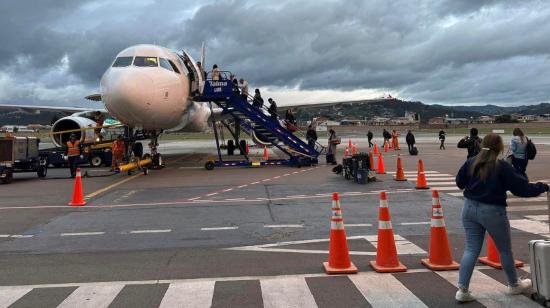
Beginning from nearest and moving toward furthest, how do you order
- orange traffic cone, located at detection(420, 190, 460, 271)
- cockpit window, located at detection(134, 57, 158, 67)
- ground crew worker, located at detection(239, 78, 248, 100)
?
orange traffic cone, located at detection(420, 190, 460, 271)
cockpit window, located at detection(134, 57, 158, 67)
ground crew worker, located at detection(239, 78, 248, 100)

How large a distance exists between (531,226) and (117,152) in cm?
1534

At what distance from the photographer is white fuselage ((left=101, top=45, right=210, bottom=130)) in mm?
16328

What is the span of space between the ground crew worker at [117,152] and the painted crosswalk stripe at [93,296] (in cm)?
1436

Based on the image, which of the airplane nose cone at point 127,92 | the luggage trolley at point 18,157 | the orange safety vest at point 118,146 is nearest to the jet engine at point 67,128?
the luggage trolley at point 18,157

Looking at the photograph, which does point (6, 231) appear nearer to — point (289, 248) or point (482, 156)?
point (289, 248)

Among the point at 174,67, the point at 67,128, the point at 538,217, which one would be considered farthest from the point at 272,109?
the point at 538,217

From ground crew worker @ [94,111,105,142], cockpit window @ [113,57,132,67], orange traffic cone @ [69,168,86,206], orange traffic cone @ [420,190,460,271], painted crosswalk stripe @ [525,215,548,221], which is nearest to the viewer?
orange traffic cone @ [420,190,460,271]

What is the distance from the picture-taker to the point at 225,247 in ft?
24.7

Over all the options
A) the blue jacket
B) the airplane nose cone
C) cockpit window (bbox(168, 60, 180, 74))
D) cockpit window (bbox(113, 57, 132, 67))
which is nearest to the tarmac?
the blue jacket

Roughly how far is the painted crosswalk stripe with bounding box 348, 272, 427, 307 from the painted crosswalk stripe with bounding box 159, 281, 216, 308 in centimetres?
157

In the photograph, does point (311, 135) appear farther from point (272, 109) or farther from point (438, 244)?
point (438, 244)

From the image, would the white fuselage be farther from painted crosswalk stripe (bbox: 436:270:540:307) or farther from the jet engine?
painted crosswalk stripe (bbox: 436:270:540:307)

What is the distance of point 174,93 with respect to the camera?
60.1 feet

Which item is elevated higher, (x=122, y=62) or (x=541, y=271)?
(x=122, y=62)
